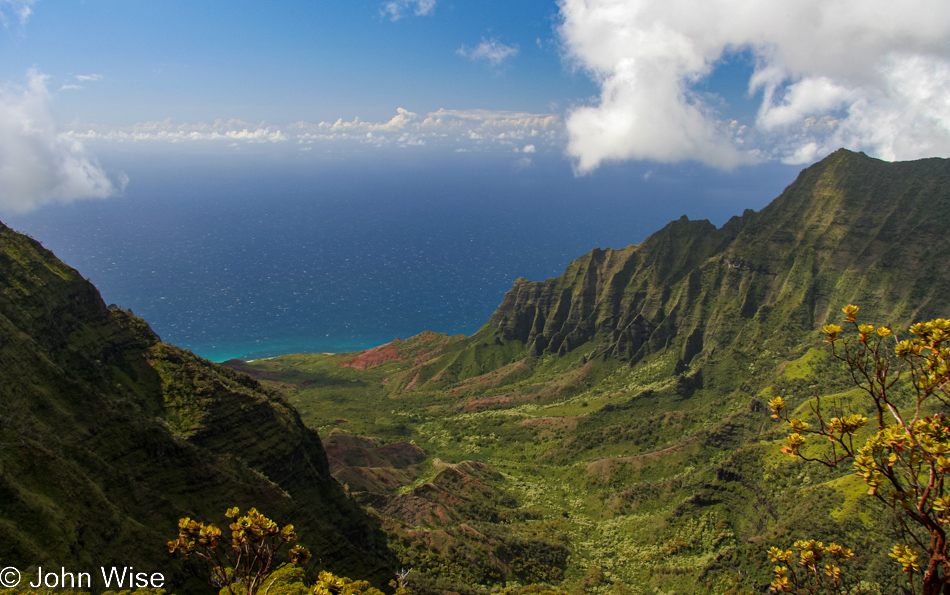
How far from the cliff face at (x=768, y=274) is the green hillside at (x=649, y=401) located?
0.54m

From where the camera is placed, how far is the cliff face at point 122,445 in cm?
3575

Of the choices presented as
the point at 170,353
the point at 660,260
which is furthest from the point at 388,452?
the point at 660,260

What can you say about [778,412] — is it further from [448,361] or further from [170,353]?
[448,361]

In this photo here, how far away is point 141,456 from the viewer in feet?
156

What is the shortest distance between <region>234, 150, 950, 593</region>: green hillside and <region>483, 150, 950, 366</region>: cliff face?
1.77ft

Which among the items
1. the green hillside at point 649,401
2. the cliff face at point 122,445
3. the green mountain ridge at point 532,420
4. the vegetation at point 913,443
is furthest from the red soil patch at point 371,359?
the vegetation at point 913,443

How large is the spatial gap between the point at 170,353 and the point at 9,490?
117 feet

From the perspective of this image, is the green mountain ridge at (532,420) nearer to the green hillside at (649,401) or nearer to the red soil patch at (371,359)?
the green hillside at (649,401)

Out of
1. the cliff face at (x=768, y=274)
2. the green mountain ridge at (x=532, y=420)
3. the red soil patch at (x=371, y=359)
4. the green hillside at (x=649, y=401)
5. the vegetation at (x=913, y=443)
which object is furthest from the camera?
the red soil patch at (x=371, y=359)

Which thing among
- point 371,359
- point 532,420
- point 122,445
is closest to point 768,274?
point 532,420

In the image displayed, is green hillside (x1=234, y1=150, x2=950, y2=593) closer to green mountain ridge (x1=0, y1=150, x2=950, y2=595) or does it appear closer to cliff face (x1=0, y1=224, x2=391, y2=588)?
green mountain ridge (x1=0, y1=150, x2=950, y2=595)

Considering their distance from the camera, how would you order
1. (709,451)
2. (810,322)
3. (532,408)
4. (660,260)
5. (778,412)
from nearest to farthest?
(778,412), (709,451), (810,322), (532,408), (660,260)

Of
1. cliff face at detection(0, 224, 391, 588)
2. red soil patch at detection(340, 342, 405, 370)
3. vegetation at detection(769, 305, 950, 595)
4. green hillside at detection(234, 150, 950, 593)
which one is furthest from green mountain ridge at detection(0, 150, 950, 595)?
vegetation at detection(769, 305, 950, 595)

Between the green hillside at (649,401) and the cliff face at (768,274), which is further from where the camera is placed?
the cliff face at (768,274)
